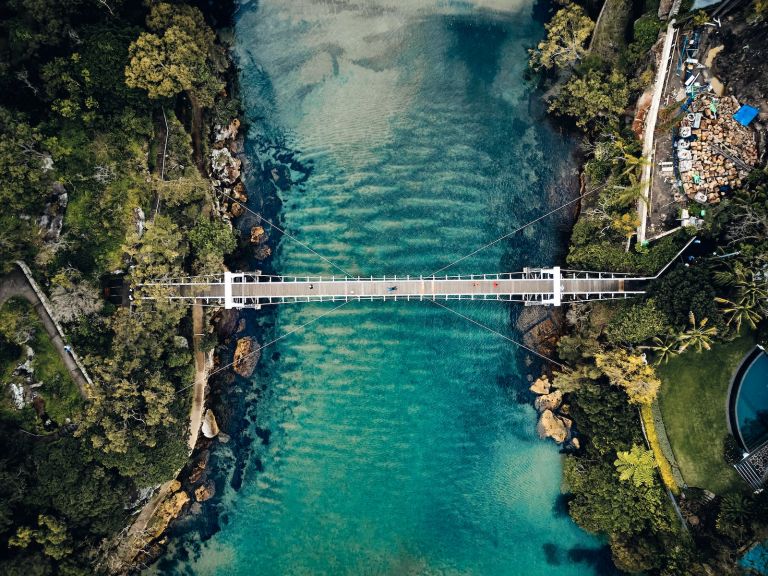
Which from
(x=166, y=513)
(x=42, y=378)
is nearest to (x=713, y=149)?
(x=166, y=513)

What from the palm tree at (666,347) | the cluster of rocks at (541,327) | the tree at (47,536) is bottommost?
the tree at (47,536)

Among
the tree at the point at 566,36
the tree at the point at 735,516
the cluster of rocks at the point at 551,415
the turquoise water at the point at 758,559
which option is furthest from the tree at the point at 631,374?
the tree at the point at 566,36

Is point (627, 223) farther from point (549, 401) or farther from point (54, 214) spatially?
point (54, 214)

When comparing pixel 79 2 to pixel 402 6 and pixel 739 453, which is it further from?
pixel 739 453

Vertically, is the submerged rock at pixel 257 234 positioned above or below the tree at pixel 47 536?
above

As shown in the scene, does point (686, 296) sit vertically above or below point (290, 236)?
below

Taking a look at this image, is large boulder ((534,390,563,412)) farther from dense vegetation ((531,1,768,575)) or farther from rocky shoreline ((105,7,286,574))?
rocky shoreline ((105,7,286,574))

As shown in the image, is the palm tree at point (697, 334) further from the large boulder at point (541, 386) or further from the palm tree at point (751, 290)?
the large boulder at point (541, 386)

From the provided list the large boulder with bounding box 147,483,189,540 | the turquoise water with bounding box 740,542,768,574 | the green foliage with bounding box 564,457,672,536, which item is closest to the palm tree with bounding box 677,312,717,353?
the green foliage with bounding box 564,457,672,536
